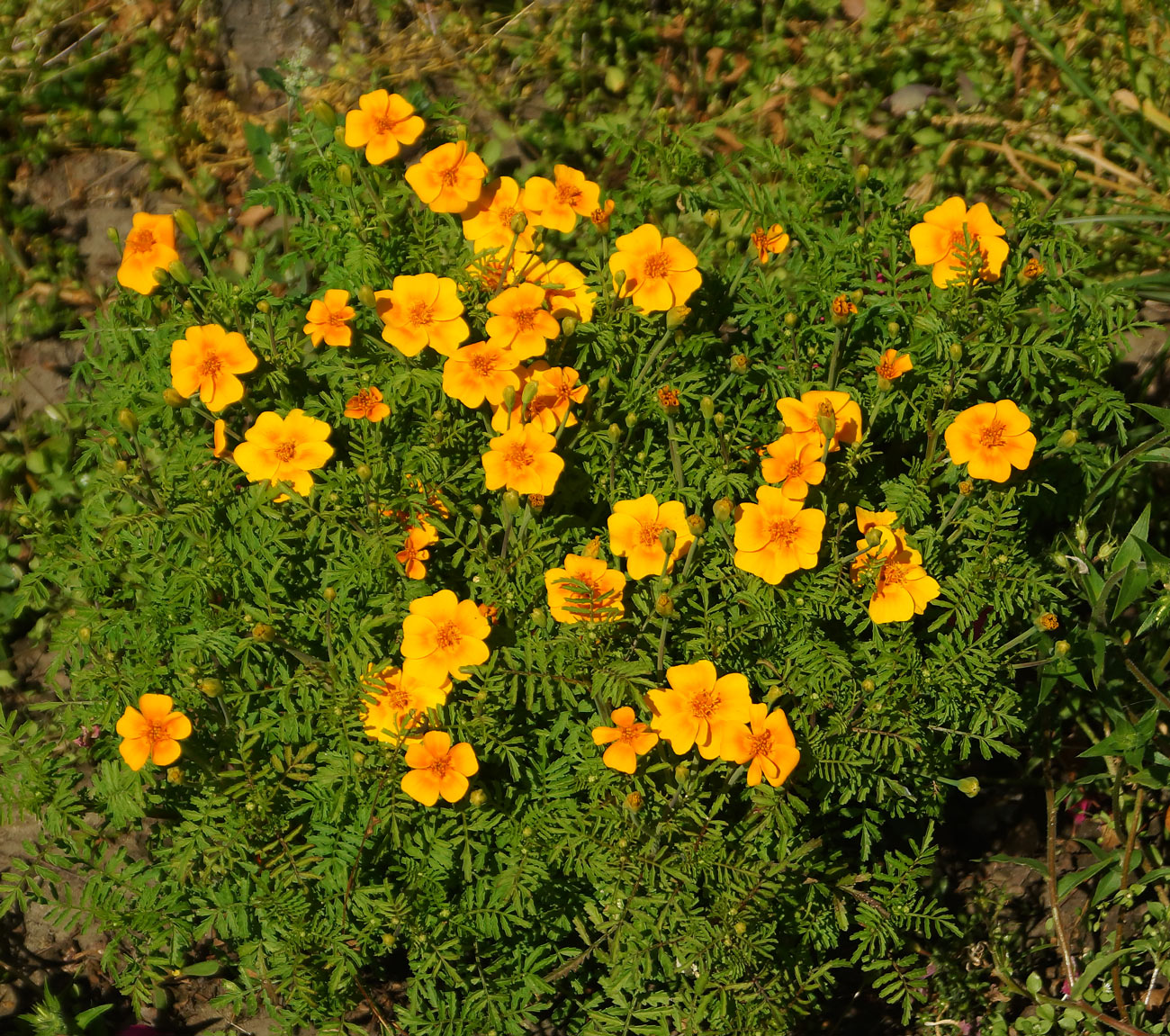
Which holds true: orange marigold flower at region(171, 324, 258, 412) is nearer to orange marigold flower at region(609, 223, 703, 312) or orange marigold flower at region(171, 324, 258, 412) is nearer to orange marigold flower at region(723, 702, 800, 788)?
orange marigold flower at region(609, 223, 703, 312)

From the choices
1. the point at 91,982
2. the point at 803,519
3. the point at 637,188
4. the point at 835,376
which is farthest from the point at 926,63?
the point at 91,982

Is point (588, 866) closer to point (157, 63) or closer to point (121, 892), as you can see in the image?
point (121, 892)

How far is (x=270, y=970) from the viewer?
2.62 meters

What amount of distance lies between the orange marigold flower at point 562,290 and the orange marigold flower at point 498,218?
0.07 m

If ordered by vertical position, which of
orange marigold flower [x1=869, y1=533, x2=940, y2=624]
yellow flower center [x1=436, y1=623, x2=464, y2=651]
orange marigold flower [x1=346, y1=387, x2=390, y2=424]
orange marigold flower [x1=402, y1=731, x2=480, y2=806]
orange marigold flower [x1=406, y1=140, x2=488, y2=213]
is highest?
orange marigold flower [x1=406, y1=140, x2=488, y2=213]

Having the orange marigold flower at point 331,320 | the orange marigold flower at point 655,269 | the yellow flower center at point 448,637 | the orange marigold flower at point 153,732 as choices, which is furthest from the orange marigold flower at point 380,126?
the orange marigold flower at point 153,732

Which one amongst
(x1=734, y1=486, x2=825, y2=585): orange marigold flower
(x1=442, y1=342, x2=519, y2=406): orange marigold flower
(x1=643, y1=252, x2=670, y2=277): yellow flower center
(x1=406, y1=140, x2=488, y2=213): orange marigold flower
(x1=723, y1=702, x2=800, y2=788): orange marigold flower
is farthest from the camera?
(x1=406, y1=140, x2=488, y2=213): orange marigold flower

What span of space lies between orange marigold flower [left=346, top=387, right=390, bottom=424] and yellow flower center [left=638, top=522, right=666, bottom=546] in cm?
71

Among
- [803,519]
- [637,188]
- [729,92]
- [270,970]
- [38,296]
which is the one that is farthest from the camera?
[729,92]

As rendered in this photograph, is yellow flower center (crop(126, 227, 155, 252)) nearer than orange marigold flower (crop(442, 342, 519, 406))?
No

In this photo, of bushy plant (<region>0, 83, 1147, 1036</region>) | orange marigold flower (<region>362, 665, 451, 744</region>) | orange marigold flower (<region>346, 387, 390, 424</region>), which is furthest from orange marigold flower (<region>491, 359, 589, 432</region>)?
orange marigold flower (<region>362, 665, 451, 744</region>)

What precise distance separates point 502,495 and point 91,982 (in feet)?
7.00

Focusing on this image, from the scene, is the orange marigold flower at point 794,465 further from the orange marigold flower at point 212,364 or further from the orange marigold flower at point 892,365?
the orange marigold flower at point 212,364

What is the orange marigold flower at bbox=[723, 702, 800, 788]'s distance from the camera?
232 cm
